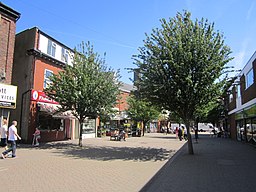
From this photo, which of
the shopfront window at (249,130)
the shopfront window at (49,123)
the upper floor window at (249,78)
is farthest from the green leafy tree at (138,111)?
the upper floor window at (249,78)

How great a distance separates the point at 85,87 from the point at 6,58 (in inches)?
217

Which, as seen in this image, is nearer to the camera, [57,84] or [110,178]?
[110,178]

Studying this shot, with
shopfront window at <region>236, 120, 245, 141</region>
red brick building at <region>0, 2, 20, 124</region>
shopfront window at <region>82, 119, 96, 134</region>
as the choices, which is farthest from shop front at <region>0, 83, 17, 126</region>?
shopfront window at <region>236, 120, 245, 141</region>

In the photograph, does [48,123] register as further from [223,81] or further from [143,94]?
[223,81]

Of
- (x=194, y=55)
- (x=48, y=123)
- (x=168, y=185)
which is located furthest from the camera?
(x=48, y=123)

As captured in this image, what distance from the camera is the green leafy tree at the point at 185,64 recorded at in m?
12.1

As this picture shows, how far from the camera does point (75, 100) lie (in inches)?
635

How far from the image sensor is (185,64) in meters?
12.2

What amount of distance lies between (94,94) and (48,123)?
6903mm

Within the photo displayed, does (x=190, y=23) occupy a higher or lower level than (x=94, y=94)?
higher

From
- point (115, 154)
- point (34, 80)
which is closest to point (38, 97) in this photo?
point (34, 80)

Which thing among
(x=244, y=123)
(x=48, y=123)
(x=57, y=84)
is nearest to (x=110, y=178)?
(x=57, y=84)

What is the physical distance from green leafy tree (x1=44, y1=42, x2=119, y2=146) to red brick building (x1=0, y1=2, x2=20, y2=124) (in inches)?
96.5

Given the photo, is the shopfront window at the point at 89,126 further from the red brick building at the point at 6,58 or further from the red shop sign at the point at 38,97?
the red brick building at the point at 6,58
